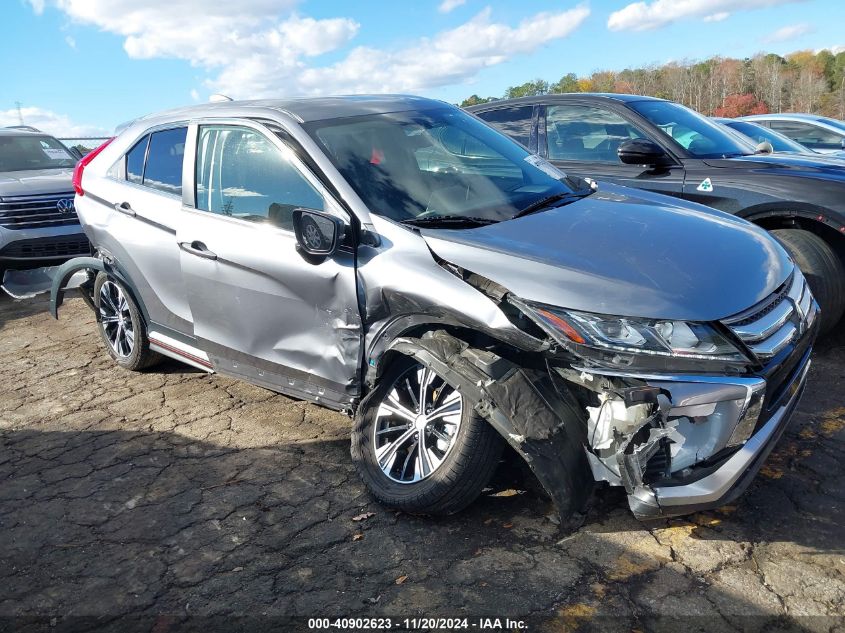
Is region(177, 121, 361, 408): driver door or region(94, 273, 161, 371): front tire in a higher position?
region(177, 121, 361, 408): driver door

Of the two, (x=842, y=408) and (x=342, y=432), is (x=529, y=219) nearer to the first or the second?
(x=342, y=432)

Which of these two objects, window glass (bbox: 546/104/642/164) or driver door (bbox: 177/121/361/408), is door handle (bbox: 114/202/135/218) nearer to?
driver door (bbox: 177/121/361/408)

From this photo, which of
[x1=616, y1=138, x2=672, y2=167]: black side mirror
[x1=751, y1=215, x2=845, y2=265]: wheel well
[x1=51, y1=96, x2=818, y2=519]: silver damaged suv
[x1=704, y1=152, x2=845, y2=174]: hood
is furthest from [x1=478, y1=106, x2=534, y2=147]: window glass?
[x1=751, y1=215, x2=845, y2=265]: wheel well

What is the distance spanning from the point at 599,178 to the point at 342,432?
288 cm

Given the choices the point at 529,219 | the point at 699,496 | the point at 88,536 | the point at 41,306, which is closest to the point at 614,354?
the point at 699,496

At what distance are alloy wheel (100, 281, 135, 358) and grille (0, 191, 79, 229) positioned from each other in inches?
133

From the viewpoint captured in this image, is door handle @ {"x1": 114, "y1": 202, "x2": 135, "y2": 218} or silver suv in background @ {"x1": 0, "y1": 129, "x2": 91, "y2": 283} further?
silver suv in background @ {"x1": 0, "y1": 129, "x2": 91, "y2": 283}

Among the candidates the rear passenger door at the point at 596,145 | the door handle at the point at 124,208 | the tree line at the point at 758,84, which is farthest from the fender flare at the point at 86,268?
the tree line at the point at 758,84

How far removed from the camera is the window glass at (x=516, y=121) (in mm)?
6023

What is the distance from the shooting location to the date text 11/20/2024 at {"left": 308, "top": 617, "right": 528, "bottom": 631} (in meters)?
2.50

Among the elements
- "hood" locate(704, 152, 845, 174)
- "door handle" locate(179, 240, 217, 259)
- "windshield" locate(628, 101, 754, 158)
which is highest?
"windshield" locate(628, 101, 754, 158)

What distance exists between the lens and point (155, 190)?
14.5 feet

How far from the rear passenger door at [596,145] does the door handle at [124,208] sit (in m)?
3.28

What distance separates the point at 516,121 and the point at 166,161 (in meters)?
3.04
